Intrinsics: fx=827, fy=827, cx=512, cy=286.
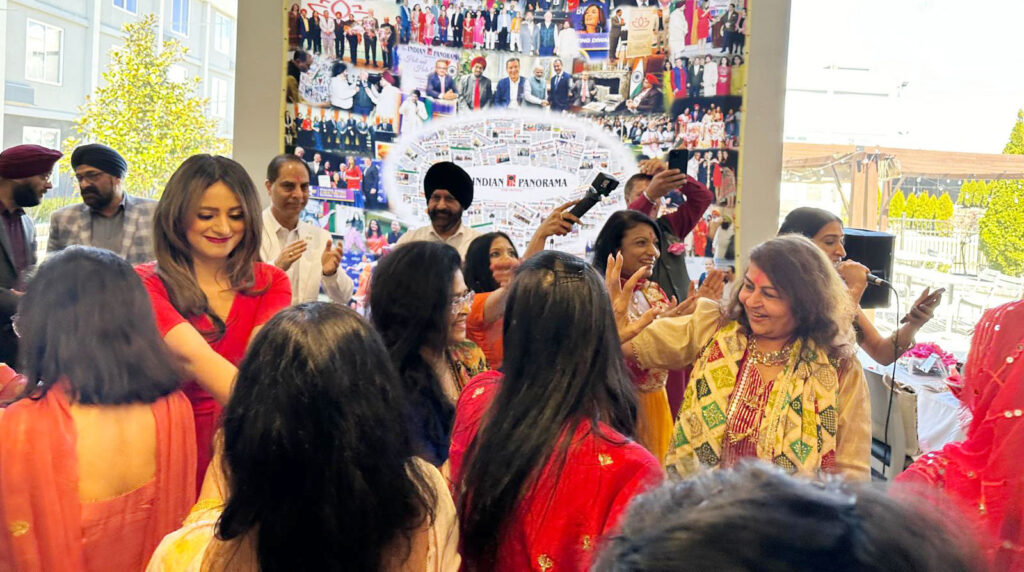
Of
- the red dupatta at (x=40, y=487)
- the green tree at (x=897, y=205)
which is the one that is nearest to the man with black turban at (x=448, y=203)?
the red dupatta at (x=40, y=487)

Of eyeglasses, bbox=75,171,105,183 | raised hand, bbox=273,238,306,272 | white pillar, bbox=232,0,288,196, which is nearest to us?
raised hand, bbox=273,238,306,272

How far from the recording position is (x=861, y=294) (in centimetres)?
295

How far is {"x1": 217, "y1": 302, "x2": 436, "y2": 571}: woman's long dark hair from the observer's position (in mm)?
1101

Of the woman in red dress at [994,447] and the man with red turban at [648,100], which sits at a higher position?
the man with red turban at [648,100]

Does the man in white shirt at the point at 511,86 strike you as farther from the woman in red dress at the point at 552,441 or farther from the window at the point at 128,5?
the woman in red dress at the point at 552,441

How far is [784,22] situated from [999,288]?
9.03 ft

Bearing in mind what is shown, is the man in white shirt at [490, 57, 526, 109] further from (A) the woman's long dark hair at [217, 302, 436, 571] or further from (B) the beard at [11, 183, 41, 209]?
(A) the woman's long dark hair at [217, 302, 436, 571]

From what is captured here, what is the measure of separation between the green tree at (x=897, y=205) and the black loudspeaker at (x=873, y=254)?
2.12m

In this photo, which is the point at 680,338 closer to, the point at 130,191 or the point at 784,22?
the point at 784,22

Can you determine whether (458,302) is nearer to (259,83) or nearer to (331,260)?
(331,260)

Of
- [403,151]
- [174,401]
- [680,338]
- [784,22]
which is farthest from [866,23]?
[174,401]

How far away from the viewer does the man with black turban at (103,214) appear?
3795mm

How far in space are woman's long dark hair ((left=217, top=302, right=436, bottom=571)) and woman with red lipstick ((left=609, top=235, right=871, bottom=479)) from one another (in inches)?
42.9

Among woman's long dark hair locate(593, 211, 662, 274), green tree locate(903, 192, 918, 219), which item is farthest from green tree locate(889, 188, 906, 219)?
woman's long dark hair locate(593, 211, 662, 274)
